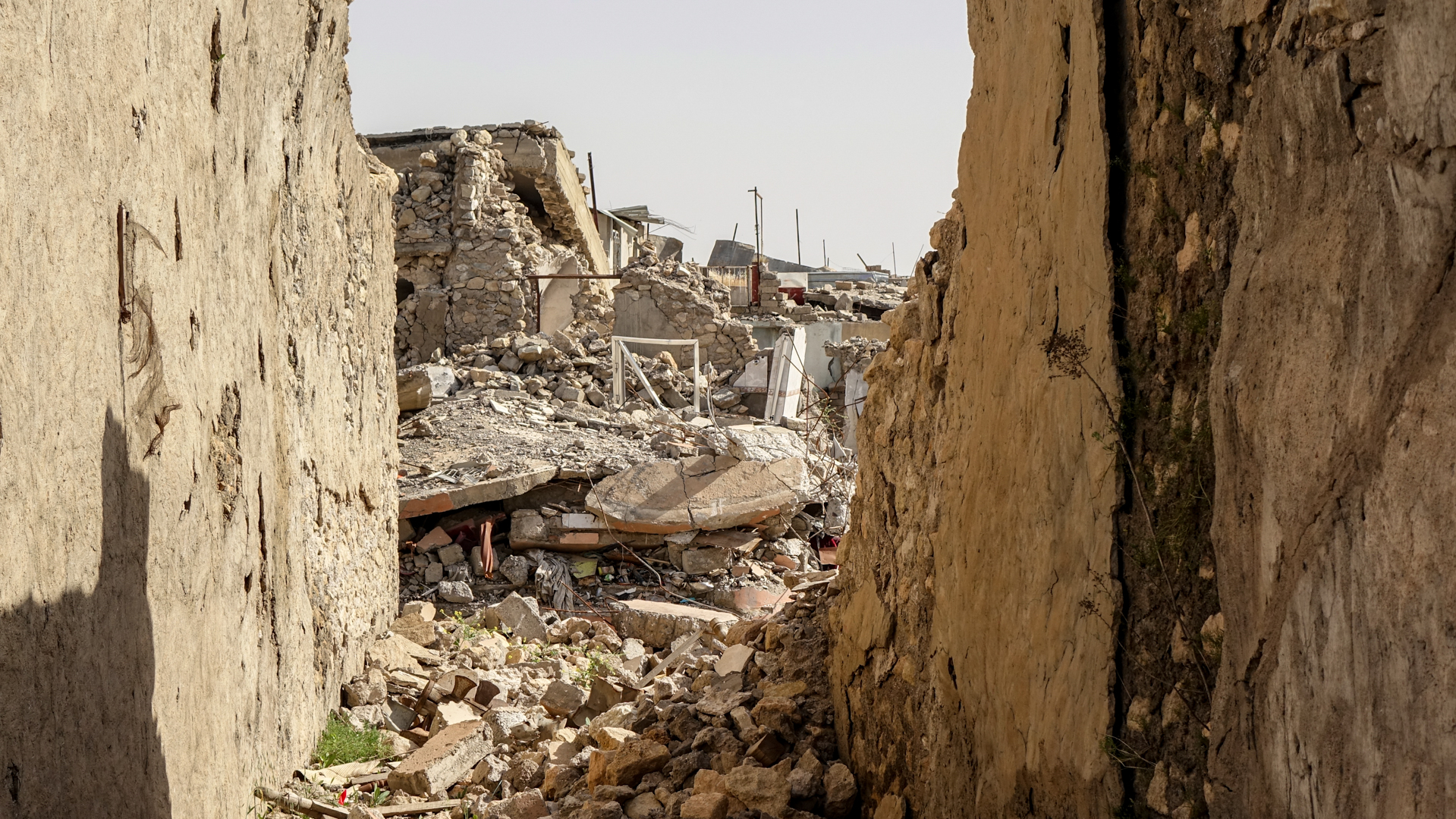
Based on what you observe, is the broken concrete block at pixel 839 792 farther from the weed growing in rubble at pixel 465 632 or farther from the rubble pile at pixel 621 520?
the rubble pile at pixel 621 520

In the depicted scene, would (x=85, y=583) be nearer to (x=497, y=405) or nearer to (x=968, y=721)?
(x=968, y=721)

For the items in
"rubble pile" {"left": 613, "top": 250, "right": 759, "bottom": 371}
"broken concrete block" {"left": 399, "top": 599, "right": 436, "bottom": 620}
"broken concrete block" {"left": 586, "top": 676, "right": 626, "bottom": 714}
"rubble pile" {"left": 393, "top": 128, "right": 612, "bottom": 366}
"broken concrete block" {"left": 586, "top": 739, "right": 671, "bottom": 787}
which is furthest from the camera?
"rubble pile" {"left": 613, "top": 250, "right": 759, "bottom": 371}

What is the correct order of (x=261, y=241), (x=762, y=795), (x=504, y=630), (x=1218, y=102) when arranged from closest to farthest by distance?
(x=1218, y=102), (x=762, y=795), (x=261, y=241), (x=504, y=630)

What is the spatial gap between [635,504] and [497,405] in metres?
2.65

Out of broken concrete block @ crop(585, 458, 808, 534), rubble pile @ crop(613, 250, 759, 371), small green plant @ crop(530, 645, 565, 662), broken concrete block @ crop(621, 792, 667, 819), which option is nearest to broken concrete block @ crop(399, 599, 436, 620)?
small green plant @ crop(530, 645, 565, 662)

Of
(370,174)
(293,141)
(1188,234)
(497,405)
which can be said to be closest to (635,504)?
(497,405)

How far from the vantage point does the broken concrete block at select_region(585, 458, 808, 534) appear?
27.5 ft

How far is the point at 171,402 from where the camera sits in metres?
3.12

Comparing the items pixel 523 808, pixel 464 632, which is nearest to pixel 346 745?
pixel 523 808

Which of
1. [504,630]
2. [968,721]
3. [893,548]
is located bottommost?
[504,630]

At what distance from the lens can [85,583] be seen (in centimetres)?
253

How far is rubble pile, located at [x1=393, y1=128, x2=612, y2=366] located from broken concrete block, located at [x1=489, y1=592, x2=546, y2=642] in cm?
733

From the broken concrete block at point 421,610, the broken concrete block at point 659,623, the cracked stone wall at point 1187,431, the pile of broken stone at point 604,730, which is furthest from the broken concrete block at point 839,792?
the broken concrete block at point 421,610

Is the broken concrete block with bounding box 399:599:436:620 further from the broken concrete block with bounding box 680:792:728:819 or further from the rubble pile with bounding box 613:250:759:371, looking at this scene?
the rubble pile with bounding box 613:250:759:371
